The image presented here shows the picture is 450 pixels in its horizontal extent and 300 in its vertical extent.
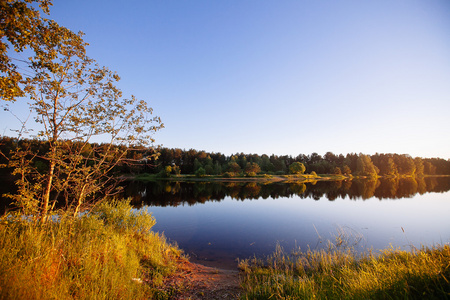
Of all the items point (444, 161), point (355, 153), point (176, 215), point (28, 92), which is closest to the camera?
point (28, 92)

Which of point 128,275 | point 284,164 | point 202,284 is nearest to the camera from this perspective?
point 128,275

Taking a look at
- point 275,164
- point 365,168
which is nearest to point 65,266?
point 275,164

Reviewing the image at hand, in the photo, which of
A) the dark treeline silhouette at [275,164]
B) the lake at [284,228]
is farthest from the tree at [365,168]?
the lake at [284,228]

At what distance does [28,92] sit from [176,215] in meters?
17.0

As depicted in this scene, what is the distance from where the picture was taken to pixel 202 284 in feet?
20.9

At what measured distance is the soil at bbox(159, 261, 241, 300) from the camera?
5.52m

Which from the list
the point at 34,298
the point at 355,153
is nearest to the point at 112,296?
the point at 34,298

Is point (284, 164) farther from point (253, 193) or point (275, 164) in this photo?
point (253, 193)

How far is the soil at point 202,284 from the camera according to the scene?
5520mm

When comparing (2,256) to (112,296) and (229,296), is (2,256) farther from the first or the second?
(229,296)

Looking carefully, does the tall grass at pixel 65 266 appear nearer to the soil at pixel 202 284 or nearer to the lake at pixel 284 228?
the soil at pixel 202 284

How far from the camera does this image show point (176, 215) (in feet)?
65.3

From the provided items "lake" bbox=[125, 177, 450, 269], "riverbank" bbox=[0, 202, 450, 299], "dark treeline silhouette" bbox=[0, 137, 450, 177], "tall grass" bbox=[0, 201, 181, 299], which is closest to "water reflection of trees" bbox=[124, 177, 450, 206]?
"lake" bbox=[125, 177, 450, 269]

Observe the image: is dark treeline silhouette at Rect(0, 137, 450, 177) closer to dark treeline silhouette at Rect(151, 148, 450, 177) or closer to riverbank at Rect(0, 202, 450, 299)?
dark treeline silhouette at Rect(151, 148, 450, 177)
